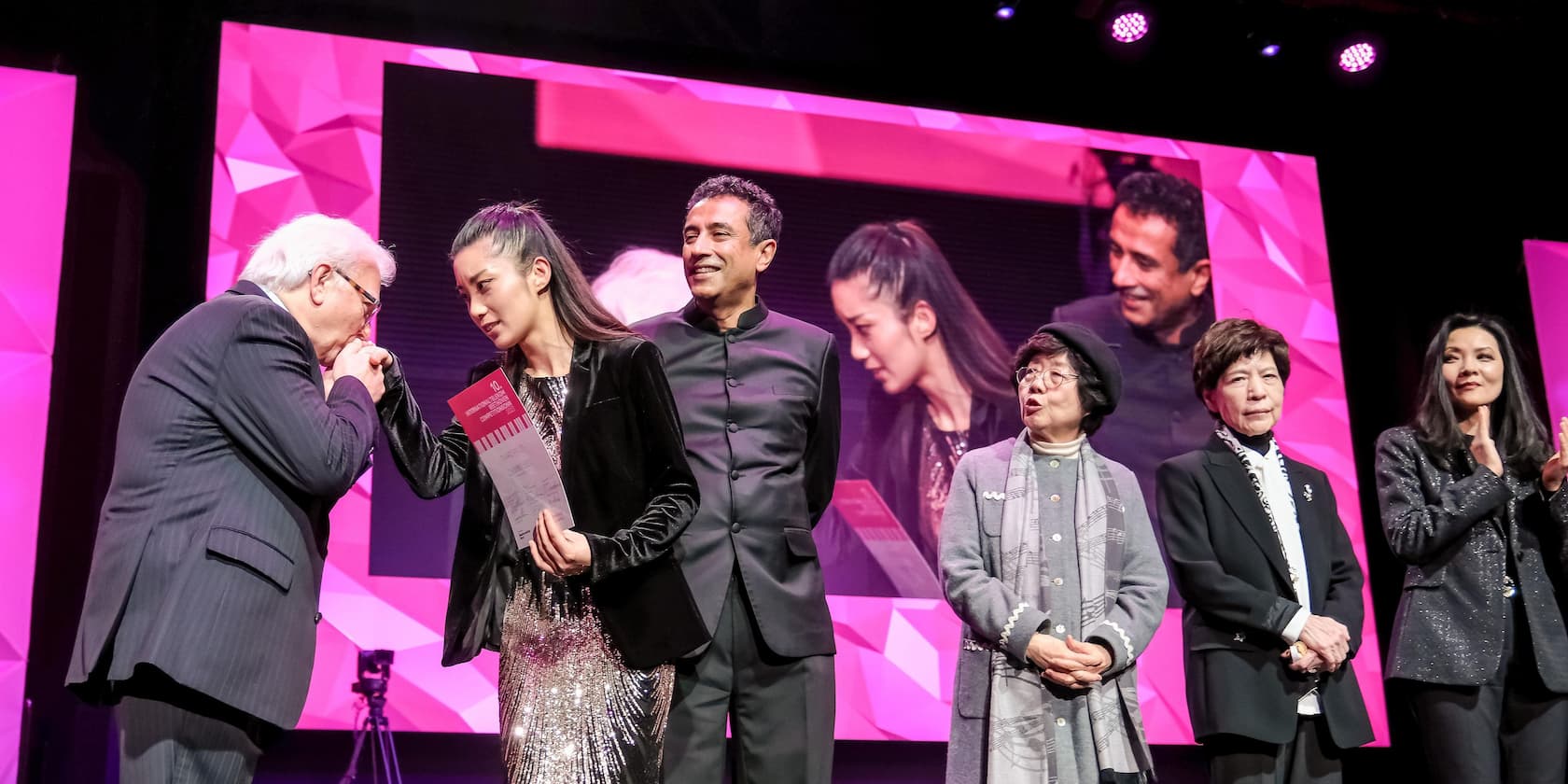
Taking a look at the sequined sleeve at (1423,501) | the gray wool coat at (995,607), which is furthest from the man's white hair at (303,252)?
the sequined sleeve at (1423,501)

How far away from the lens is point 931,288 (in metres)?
4.52

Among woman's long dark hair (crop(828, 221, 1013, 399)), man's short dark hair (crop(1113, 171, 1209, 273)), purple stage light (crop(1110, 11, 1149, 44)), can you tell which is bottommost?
woman's long dark hair (crop(828, 221, 1013, 399))

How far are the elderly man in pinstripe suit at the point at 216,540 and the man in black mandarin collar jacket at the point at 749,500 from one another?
64 cm

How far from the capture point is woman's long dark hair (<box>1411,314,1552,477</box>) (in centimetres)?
321

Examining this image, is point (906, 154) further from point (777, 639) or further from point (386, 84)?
point (777, 639)

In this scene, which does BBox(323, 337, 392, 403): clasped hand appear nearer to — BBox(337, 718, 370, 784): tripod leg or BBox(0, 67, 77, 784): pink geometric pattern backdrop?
BBox(337, 718, 370, 784): tripod leg

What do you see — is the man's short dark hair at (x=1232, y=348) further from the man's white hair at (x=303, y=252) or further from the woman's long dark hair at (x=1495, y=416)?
the man's white hair at (x=303, y=252)

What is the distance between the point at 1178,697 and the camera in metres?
4.36

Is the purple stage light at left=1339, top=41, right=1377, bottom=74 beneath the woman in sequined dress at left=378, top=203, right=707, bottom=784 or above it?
above

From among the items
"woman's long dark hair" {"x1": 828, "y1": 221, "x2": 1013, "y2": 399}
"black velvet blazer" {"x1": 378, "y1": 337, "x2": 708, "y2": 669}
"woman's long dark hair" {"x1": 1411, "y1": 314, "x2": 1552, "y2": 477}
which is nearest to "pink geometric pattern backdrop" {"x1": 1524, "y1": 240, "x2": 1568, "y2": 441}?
"woman's long dark hair" {"x1": 1411, "y1": 314, "x2": 1552, "y2": 477}

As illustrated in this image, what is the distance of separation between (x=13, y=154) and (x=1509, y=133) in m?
5.65

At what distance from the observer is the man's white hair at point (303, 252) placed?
2.23m

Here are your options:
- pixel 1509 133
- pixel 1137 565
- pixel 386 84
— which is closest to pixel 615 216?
pixel 386 84

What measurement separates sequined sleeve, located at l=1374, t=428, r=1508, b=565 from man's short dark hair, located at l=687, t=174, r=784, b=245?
1694mm
